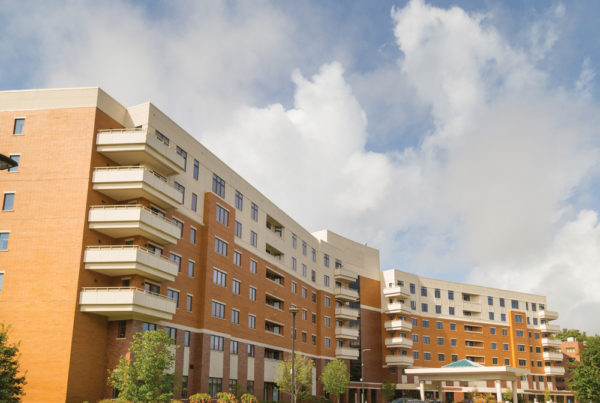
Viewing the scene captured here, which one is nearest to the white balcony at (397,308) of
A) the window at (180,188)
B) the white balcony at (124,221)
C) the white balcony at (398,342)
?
the white balcony at (398,342)

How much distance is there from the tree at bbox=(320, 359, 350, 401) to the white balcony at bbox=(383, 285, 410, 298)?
920 inches

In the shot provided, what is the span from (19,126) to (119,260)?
14268 millimetres

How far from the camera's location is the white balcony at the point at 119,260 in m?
41.3

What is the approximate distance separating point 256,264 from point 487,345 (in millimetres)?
60789

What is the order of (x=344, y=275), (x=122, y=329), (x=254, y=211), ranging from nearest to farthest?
(x=122, y=329) < (x=254, y=211) < (x=344, y=275)

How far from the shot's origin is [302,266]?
77.2 meters

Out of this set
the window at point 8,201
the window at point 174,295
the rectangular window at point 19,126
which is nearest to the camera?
the window at point 8,201

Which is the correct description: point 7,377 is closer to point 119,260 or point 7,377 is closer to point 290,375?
point 119,260

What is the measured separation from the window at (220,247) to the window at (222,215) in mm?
1927

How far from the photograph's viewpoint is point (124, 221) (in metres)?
42.5

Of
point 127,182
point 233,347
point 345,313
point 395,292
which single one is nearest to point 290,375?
point 233,347

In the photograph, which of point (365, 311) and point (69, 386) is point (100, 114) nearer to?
point (69, 386)

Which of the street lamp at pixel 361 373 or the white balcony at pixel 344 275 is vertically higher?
the white balcony at pixel 344 275

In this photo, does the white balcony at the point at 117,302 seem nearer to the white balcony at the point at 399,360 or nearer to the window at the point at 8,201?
the window at the point at 8,201
